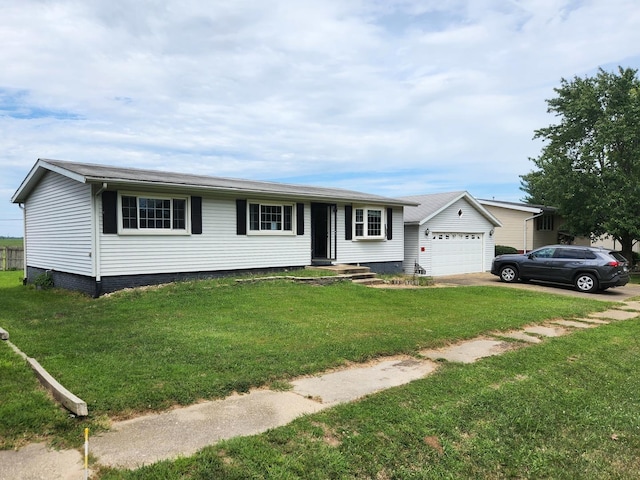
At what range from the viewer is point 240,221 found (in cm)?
1305

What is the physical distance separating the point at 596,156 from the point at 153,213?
20846 millimetres

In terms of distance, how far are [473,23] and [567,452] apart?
1019 cm

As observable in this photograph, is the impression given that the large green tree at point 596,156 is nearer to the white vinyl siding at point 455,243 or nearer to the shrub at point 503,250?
the shrub at point 503,250

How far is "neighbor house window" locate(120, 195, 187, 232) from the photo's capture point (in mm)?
11031

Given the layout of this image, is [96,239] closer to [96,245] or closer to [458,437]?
[96,245]

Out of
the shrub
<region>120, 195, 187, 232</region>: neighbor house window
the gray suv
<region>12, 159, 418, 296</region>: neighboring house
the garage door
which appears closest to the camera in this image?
<region>12, 159, 418, 296</region>: neighboring house

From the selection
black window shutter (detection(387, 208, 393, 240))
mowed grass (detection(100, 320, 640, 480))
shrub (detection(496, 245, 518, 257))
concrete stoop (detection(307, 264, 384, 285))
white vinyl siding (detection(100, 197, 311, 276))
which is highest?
black window shutter (detection(387, 208, 393, 240))

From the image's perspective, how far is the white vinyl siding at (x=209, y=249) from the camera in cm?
1092

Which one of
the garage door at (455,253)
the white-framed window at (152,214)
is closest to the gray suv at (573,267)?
the garage door at (455,253)

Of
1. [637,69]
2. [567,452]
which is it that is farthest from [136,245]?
[637,69]

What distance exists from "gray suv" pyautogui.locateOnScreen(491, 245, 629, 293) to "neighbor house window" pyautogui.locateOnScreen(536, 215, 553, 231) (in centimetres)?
1267

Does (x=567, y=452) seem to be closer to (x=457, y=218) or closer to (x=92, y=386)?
(x=92, y=386)

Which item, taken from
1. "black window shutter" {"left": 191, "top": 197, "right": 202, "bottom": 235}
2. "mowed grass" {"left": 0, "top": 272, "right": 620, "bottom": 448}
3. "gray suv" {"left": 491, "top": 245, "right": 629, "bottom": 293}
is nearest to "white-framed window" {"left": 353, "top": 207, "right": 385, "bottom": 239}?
"mowed grass" {"left": 0, "top": 272, "right": 620, "bottom": 448}

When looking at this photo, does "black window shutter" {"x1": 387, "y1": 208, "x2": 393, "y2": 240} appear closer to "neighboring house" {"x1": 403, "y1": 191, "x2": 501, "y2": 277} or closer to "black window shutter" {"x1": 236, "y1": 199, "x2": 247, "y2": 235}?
"neighboring house" {"x1": 403, "y1": 191, "x2": 501, "y2": 277}
